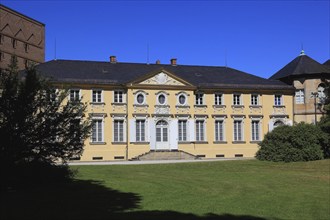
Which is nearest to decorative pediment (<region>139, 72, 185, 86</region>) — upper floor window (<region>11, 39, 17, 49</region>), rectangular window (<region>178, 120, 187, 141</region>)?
rectangular window (<region>178, 120, 187, 141</region>)

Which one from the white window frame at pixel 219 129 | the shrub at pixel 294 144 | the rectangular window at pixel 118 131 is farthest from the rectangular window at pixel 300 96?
A: the rectangular window at pixel 118 131

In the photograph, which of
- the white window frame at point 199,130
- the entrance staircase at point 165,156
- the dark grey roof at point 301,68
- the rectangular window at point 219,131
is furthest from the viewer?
the dark grey roof at point 301,68

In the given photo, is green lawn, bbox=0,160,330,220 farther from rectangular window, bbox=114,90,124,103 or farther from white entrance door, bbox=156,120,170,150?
rectangular window, bbox=114,90,124,103

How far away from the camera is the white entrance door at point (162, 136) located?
38737 millimetres

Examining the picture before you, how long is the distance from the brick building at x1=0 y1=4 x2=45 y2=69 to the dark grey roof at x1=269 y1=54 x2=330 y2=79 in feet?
103

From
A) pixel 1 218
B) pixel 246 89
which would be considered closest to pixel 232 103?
pixel 246 89

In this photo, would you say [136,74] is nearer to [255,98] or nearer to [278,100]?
[255,98]

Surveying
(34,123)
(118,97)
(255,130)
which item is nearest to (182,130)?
(118,97)

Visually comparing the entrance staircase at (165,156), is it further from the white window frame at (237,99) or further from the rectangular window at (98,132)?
the white window frame at (237,99)

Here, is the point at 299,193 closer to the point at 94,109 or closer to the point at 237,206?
the point at 237,206

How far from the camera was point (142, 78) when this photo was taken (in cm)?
3819

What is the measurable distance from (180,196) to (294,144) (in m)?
19.1

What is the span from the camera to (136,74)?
132 feet

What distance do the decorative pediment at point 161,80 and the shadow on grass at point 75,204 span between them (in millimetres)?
21920
